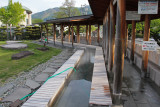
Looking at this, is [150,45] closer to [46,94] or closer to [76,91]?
[76,91]

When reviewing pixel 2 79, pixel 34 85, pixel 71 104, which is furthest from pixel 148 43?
pixel 2 79

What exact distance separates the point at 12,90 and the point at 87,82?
10.3ft

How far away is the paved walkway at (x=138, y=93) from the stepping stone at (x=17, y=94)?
11.2 ft

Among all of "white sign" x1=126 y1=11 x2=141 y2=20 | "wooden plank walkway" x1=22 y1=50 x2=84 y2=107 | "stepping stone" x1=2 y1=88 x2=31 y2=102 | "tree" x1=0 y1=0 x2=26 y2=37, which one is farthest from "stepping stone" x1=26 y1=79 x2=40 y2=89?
"tree" x1=0 y1=0 x2=26 y2=37

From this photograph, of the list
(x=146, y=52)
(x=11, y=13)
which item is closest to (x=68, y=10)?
(x=11, y=13)

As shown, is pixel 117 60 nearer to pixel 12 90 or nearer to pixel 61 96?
pixel 61 96

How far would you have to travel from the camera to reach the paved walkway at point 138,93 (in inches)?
154

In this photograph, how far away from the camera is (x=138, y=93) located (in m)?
4.58

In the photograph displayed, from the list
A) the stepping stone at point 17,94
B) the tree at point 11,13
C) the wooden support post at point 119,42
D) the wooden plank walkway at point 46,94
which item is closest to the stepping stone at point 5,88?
the stepping stone at point 17,94

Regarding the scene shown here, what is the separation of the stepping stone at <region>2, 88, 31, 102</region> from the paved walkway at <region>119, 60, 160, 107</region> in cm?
341

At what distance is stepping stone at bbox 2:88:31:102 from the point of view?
4.51 metres

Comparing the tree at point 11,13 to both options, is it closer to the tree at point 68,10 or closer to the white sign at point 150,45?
the tree at point 68,10

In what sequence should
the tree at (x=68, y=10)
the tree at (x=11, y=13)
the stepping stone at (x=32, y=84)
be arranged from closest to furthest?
the stepping stone at (x=32, y=84) → the tree at (x=11, y=13) → the tree at (x=68, y=10)

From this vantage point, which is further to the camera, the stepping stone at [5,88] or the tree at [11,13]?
the tree at [11,13]
